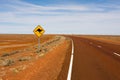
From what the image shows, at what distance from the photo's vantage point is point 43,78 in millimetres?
8734

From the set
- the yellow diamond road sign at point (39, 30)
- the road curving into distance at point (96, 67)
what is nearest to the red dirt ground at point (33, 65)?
the road curving into distance at point (96, 67)

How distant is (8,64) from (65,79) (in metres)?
7.20

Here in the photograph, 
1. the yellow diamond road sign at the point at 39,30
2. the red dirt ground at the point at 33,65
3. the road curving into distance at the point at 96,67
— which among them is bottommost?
the red dirt ground at the point at 33,65

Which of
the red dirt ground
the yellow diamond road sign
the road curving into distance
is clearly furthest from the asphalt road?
the yellow diamond road sign

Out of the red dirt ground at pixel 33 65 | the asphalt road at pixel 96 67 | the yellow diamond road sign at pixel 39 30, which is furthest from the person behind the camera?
the yellow diamond road sign at pixel 39 30

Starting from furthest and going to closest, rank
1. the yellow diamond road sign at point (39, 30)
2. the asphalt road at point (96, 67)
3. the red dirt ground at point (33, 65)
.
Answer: the yellow diamond road sign at point (39, 30)
the red dirt ground at point (33, 65)
the asphalt road at point (96, 67)

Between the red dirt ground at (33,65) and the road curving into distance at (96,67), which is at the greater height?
the road curving into distance at (96,67)

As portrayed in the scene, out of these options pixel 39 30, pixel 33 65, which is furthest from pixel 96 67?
pixel 39 30

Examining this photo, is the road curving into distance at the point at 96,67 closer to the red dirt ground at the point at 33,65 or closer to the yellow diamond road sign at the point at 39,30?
the red dirt ground at the point at 33,65

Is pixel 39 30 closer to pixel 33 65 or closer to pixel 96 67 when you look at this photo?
pixel 33 65

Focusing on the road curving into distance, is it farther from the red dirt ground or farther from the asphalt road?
the red dirt ground

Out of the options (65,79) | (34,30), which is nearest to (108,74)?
(65,79)

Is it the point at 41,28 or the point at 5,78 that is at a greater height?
the point at 41,28

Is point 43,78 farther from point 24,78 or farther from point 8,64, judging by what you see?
point 8,64
